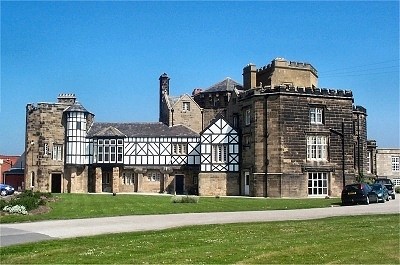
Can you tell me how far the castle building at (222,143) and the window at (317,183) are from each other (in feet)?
0.30

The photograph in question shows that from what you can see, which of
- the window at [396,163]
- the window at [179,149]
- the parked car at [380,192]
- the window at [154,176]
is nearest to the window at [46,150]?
A: the window at [154,176]

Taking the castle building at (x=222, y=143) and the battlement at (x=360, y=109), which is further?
the battlement at (x=360, y=109)

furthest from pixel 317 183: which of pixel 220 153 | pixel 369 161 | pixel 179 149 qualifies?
pixel 369 161

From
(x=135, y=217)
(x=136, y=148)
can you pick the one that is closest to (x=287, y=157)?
(x=136, y=148)

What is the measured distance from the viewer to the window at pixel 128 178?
165 feet

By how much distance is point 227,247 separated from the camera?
12070 mm

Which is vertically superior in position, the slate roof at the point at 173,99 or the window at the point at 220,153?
the slate roof at the point at 173,99

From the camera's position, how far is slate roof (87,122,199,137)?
5041 cm

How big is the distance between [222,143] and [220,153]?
98 centimetres

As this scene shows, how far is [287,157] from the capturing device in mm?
41031

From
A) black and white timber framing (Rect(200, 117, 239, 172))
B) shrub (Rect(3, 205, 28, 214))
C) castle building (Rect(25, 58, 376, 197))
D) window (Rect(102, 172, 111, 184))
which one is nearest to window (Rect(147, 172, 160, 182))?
castle building (Rect(25, 58, 376, 197))

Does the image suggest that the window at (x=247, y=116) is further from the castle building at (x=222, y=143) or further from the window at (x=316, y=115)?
the window at (x=316, y=115)

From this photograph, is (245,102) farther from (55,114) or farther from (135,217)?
(135,217)

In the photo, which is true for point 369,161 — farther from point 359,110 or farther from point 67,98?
point 67,98
